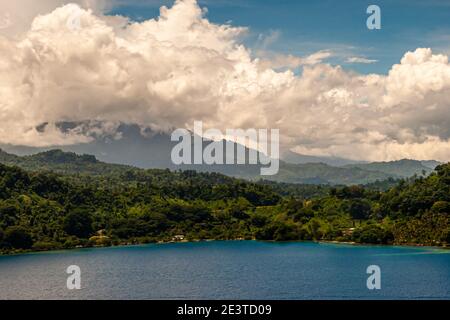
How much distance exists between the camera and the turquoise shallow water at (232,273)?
79625 mm

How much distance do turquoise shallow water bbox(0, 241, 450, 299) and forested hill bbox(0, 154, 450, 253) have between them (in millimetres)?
12259

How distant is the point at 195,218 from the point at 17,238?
65568mm

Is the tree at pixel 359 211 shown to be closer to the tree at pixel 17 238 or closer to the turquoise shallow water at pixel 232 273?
the turquoise shallow water at pixel 232 273

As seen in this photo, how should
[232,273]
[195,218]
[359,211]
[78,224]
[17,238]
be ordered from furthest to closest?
[195,218], [359,211], [78,224], [17,238], [232,273]

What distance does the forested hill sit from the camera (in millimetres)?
150125

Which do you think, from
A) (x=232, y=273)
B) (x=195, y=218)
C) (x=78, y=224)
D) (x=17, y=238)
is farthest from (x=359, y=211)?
(x=17, y=238)

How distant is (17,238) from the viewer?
147 metres

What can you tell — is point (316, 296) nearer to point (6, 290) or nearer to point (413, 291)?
point (413, 291)

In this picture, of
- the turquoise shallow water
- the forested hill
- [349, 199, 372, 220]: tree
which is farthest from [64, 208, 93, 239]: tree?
[349, 199, 372, 220]: tree

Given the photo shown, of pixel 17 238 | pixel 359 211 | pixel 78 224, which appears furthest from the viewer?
pixel 359 211

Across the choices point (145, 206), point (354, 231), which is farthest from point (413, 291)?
point (145, 206)

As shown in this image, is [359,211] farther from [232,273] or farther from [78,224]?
[78,224]

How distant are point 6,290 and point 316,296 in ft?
171
